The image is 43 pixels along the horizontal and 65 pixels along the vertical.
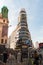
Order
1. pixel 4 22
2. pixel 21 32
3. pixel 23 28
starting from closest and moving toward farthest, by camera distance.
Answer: pixel 4 22, pixel 21 32, pixel 23 28

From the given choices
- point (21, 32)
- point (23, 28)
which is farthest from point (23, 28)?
point (21, 32)

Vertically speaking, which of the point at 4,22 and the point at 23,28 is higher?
the point at 23,28

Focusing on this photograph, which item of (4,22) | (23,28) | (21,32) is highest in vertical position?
(23,28)

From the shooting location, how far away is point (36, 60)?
38.5 metres

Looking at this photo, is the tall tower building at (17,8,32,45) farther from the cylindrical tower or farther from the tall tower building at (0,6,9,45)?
the tall tower building at (0,6,9,45)

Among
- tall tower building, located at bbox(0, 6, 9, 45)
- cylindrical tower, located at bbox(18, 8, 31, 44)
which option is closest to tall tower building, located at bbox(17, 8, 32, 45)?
cylindrical tower, located at bbox(18, 8, 31, 44)

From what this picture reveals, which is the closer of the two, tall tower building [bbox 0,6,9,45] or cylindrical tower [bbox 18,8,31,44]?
tall tower building [bbox 0,6,9,45]

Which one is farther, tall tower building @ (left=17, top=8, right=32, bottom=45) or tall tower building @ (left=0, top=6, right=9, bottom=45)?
tall tower building @ (left=17, top=8, right=32, bottom=45)

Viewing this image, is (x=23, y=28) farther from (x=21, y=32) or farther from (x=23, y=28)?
(x=21, y=32)

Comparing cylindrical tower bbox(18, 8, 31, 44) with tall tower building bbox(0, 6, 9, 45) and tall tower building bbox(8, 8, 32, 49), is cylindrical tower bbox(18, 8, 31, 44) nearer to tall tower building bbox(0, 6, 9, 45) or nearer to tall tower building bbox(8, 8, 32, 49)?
tall tower building bbox(8, 8, 32, 49)

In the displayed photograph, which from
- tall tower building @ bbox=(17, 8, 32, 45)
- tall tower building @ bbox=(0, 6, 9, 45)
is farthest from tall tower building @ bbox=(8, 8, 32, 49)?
tall tower building @ bbox=(0, 6, 9, 45)

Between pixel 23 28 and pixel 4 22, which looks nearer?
pixel 4 22

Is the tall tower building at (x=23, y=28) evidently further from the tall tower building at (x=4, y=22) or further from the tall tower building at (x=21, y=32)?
the tall tower building at (x=4, y=22)

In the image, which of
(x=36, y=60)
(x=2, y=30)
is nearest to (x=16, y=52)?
(x=36, y=60)
